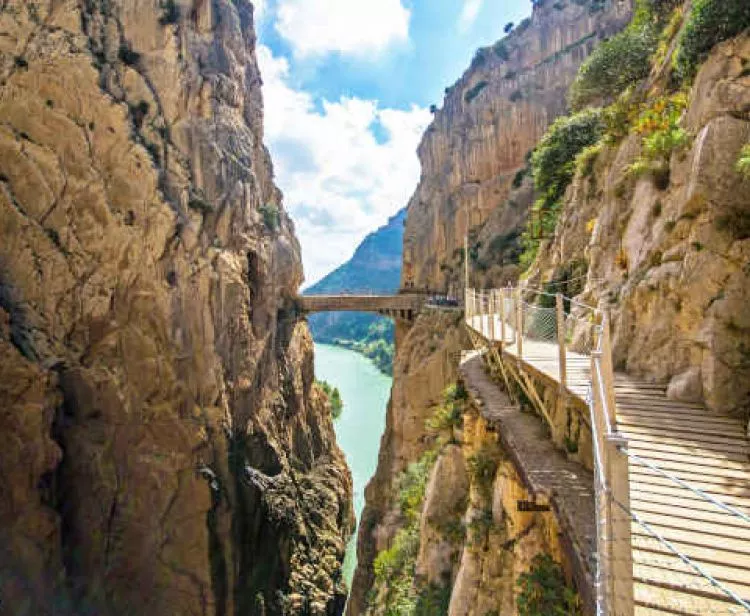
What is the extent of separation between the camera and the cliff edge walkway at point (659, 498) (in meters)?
1.88

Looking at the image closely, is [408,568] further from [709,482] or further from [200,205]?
[200,205]

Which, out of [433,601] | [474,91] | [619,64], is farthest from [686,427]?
[474,91]

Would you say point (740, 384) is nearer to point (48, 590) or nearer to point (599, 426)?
point (599, 426)

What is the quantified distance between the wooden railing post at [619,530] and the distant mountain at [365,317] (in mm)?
34265

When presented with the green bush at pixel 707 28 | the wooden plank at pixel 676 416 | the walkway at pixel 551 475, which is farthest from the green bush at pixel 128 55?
the wooden plank at pixel 676 416

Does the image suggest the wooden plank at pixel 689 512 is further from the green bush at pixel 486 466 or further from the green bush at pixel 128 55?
the green bush at pixel 128 55

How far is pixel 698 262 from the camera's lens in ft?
13.8

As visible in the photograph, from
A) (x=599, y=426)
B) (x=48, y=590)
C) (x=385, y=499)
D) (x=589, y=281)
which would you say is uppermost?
(x=589, y=281)

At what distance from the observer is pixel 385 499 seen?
727 inches

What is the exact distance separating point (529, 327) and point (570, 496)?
3.44 meters

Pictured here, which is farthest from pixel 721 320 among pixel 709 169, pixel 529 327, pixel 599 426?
pixel 529 327

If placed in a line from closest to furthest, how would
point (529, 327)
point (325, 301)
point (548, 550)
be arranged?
point (548, 550) < point (529, 327) < point (325, 301)

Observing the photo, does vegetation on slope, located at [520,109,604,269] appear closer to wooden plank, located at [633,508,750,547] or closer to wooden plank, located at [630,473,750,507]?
wooden plank, located at [630,473,750,507]

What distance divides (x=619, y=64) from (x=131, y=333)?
21.4m
